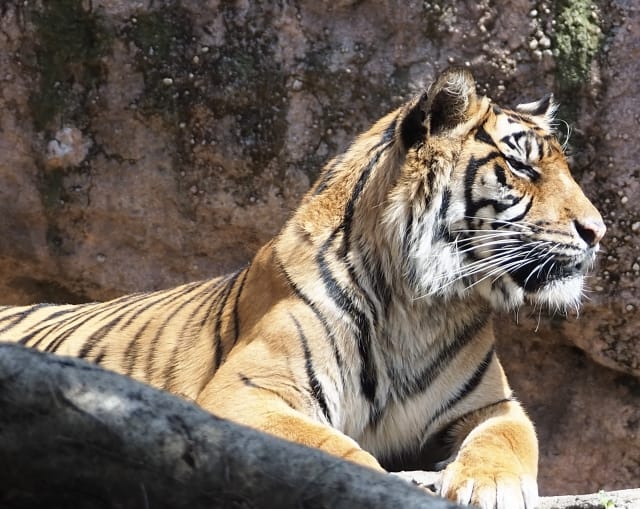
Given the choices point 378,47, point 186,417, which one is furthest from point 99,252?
point 186,417

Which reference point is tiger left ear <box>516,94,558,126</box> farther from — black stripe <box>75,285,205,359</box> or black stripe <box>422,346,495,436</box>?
black stripe <box>75,285,205,359</box>

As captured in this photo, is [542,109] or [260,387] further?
[542,109]

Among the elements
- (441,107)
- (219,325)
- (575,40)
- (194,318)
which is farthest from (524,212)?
(575,40)

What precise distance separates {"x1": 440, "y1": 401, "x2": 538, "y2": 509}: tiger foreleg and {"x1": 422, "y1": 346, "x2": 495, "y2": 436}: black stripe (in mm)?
77

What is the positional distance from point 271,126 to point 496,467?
A: 198 cm

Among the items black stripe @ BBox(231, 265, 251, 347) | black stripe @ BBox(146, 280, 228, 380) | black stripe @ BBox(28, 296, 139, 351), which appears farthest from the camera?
black stripe @ BBox(28, 296, 139, 351)

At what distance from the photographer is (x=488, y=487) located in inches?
88.4

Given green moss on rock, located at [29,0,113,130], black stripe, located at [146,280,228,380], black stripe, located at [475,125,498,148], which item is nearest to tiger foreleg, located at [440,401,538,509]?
black stripe, located at [475,125,498,148]

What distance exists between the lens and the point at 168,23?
13.1 ft

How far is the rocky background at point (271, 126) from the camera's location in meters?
3.88

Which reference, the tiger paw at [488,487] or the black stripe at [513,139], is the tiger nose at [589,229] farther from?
the tiger paw at [488,487]

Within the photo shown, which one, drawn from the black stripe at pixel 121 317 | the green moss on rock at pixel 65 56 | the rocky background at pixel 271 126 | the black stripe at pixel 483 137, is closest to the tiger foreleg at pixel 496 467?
the black stripe at pixel 483 137

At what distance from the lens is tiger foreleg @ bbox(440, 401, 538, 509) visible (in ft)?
7.33

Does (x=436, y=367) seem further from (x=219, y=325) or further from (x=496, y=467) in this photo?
(x=219, y=325)
